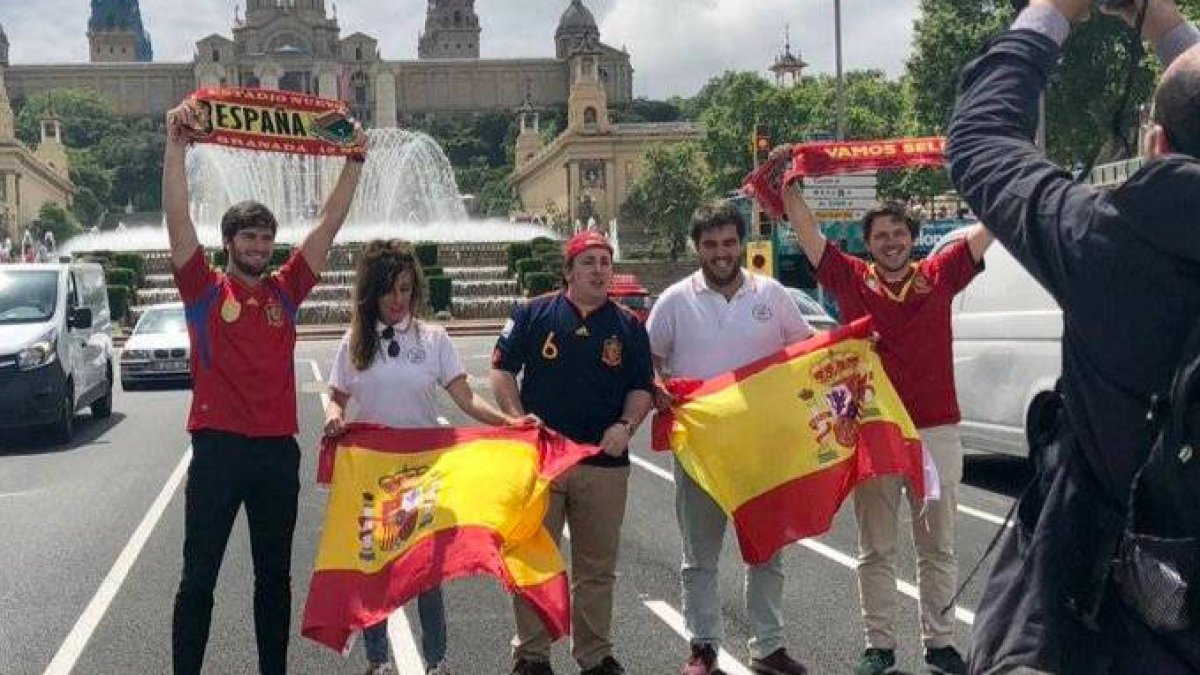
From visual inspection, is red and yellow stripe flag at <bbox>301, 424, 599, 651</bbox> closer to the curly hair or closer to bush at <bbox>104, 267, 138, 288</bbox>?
the curly hair

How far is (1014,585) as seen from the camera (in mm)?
2623

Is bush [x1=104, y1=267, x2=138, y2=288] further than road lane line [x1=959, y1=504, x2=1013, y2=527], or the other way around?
bush [x1=104, y1=267, x2=138, y2=288]

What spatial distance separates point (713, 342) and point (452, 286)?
4145cm

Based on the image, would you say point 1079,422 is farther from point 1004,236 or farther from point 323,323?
point 323,323

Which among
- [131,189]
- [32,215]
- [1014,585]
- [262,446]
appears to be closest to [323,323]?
[262,446]

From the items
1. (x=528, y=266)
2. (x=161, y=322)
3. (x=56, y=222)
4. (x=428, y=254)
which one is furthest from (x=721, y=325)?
(x=56, y=222)

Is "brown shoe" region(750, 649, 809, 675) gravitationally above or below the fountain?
below

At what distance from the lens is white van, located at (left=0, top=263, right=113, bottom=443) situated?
15484mm

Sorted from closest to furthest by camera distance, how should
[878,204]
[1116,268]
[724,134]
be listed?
1. [1116,268]
2. [878,204]
3. [724,134]

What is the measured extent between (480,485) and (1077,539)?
3685mm

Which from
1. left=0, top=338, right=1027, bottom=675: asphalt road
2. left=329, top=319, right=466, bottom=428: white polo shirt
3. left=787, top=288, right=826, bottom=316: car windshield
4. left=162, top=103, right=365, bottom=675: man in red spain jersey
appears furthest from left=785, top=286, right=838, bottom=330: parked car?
left=162, top=103, right=365, bottom=675: man in red spain jersey

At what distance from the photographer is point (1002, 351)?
11.3 m

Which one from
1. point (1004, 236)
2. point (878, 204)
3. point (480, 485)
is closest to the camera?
point (1004, 236)

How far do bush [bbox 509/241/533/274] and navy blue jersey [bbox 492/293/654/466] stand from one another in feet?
147
